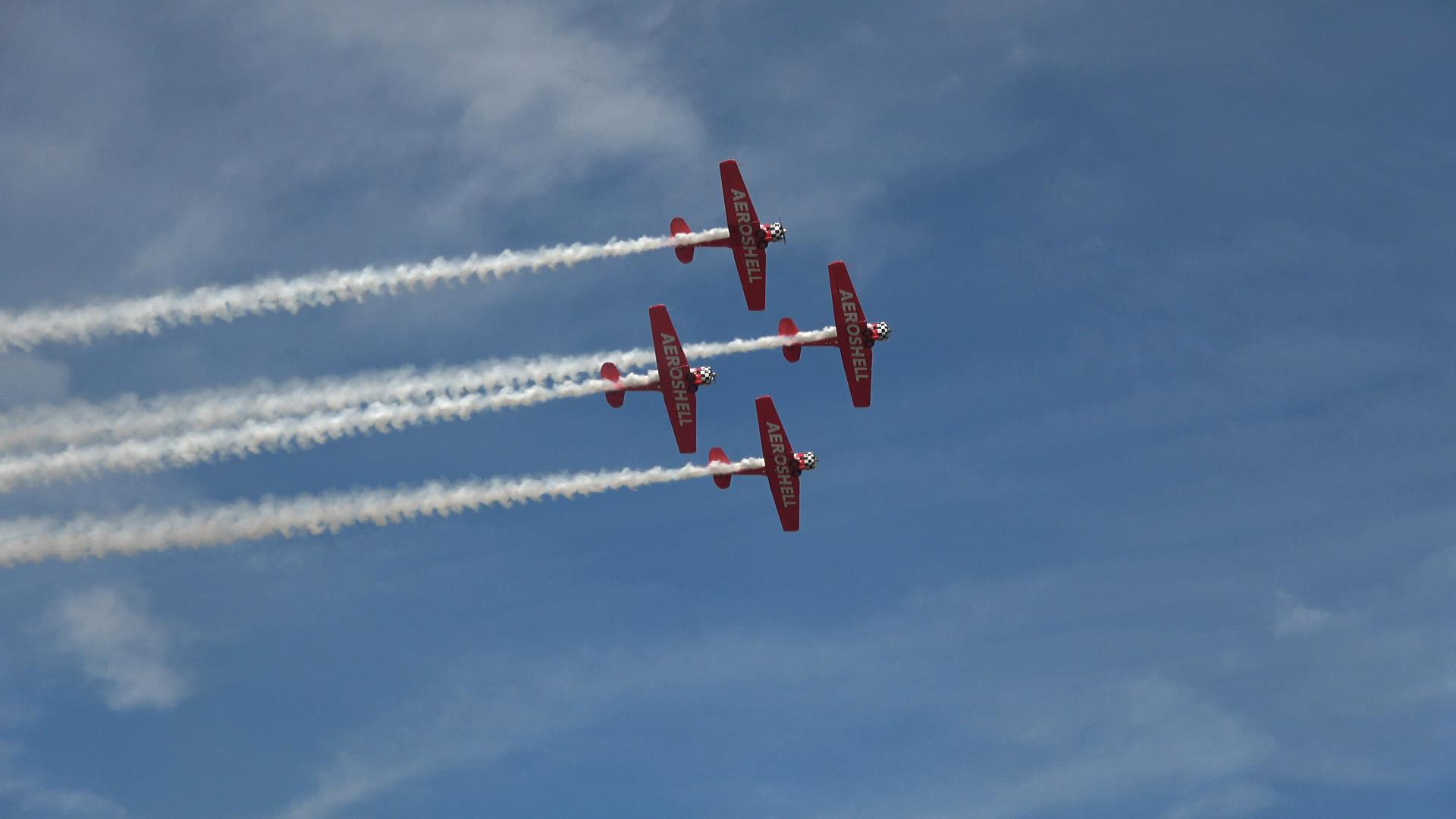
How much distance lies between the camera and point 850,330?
11631 centimetres

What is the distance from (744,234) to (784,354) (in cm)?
746

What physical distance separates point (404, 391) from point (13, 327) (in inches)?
748

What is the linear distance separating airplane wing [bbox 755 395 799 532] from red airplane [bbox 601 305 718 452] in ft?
18.3

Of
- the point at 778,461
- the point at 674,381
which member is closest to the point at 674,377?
the point at 674,381

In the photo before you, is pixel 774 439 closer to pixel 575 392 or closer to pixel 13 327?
pixel 575 392

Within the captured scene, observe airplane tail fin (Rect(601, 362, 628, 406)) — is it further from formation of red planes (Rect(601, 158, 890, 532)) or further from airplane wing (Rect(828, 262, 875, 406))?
airplane wing (Rect(828, 262, 875, 406))

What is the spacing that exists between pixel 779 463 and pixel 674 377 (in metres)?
8.60

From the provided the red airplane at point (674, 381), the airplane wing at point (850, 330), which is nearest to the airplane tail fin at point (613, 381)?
the red airplane at point (674, 381)

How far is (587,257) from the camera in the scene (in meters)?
114

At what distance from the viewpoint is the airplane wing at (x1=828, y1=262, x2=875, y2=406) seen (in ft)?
381

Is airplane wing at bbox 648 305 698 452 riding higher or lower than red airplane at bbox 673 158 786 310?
lower

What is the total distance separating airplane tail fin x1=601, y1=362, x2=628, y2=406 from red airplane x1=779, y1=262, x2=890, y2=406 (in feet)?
33.0

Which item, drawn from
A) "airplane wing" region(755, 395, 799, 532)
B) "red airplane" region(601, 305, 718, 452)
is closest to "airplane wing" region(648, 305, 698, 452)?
"red airplane" region(601, 305, 718, 452)

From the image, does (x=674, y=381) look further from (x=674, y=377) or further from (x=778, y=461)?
(x=778, y=461)
